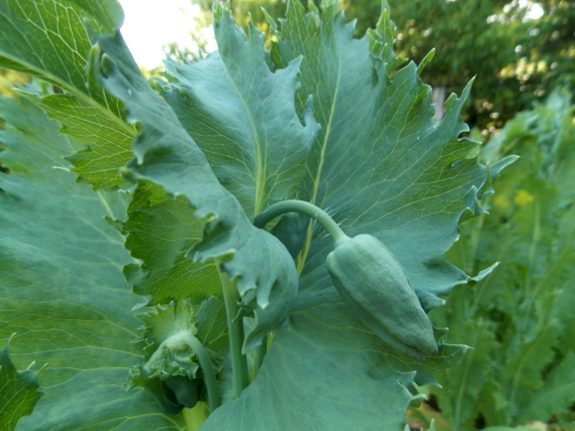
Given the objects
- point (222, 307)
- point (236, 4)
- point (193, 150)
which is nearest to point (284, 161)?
point (193, 150)

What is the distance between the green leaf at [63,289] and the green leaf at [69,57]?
38 cm

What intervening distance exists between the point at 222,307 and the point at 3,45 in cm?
56

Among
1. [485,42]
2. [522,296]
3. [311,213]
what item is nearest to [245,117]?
[311,213]

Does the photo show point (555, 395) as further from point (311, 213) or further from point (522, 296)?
point (311, 213)

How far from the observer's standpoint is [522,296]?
2.40 meters

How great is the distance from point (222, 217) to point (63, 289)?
0.59 metres

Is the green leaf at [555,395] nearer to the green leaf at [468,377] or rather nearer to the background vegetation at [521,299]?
the background vegetation at [521,299]

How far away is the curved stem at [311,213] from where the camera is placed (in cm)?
63

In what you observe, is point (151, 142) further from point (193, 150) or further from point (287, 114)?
point (287, 114)

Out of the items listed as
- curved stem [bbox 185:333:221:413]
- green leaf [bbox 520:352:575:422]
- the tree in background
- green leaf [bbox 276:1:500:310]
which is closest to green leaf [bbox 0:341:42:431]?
curved stem [bbox 185:333:221:413]

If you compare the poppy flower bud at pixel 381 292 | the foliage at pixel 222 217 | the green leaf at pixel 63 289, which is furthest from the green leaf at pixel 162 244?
the green leaf at pixel 63 289

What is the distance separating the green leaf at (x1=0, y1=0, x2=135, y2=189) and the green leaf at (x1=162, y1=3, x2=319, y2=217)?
108 mm

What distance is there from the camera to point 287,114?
710 millimetres

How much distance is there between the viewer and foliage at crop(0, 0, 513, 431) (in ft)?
1.83
